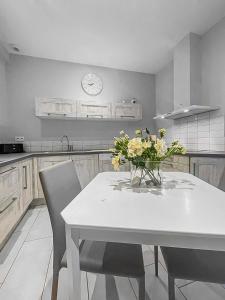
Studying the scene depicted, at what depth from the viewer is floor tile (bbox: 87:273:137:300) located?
1120 millimetres

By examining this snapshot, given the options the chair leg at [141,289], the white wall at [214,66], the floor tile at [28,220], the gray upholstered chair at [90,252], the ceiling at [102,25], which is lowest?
the floor tile at [28,220]

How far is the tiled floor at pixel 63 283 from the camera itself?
44.5 inches

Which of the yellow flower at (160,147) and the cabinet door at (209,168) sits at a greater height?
the yellow flower at (160,147)

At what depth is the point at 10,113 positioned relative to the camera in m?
3.19

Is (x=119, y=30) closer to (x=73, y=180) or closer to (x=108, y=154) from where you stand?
(x=108, y=154)

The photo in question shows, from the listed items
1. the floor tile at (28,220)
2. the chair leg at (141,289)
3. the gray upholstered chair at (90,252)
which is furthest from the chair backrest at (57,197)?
the floor tile at (28,220)

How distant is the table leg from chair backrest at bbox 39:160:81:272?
265 mm

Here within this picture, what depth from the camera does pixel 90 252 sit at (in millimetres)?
901

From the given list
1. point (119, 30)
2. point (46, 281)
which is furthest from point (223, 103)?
point (46, 281)

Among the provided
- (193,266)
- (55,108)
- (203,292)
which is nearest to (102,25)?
(55,108)

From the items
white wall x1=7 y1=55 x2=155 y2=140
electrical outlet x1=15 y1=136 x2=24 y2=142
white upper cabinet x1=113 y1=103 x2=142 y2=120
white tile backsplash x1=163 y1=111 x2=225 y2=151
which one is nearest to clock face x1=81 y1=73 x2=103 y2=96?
white wall x1=7 y1=55 x2=155 y2=140

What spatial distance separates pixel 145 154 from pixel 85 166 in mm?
2178

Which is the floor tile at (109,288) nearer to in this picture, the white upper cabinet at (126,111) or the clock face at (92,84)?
the white upper cabinet at (126,111)

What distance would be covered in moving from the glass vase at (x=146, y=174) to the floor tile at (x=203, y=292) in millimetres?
788
